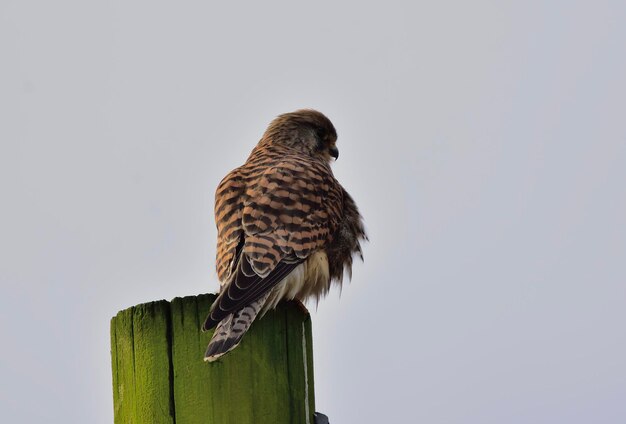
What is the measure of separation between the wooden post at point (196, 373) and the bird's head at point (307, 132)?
3044 millimetres

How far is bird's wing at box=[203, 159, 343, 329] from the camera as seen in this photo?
3.93m

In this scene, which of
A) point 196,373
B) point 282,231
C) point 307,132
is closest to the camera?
point 196,373

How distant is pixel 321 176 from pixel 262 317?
1687 millimetres

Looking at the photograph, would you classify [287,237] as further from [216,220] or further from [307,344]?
[307,344]

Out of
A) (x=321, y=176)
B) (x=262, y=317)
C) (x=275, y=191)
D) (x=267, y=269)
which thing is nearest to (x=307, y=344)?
(x=262, y=317)

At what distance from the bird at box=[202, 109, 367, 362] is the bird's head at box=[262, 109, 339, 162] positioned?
766mm

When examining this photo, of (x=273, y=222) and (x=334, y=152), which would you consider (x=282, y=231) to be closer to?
(x=273, y=222)

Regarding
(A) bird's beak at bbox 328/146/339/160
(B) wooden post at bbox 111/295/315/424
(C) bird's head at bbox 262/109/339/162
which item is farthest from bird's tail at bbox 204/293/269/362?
(A) bird's beak at bbox 328/146/339/160

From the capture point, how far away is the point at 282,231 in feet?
13.7

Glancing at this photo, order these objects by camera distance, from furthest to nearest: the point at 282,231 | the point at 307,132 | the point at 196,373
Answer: the point at 307,132
the point at 282,231
the point at 196,373

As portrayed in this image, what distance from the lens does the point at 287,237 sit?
4160 mm

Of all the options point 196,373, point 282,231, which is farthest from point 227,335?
point 282,231

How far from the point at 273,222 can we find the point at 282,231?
0.18 feet

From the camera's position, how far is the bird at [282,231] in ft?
12.9
